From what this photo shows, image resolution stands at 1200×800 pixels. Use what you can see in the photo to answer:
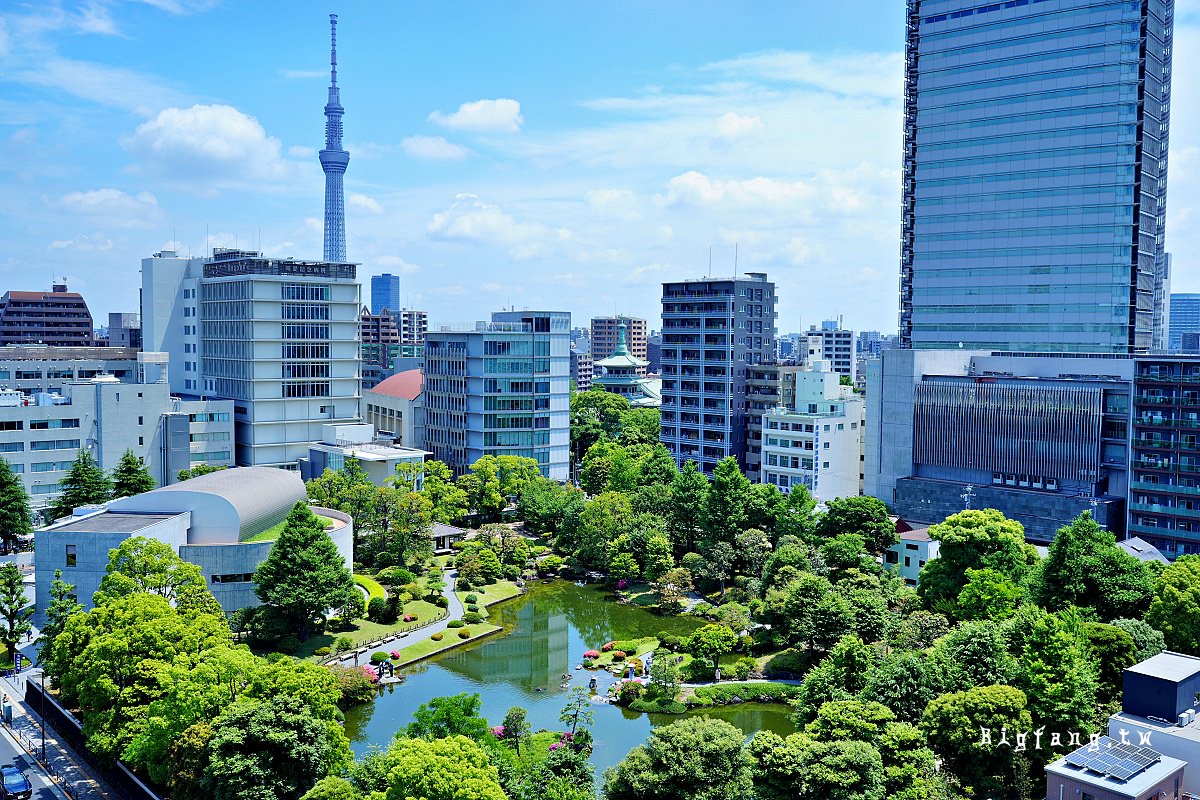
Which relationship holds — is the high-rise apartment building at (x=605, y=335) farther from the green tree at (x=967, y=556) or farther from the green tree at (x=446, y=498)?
the green tree at (x=967, y=556)

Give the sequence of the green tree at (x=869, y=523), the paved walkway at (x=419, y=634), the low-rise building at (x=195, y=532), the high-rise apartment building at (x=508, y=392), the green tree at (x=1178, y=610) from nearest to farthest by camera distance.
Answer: the green tree at (x=1178, y=610), the low-rise building at (x=195, y=532), the paved walkway at (x=419, y=634), the green tree at (x=869, y=523), the high-rise apartment building at (x=508, y=392)

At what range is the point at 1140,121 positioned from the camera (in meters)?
61.3

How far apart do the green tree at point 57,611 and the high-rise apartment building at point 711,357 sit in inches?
1718

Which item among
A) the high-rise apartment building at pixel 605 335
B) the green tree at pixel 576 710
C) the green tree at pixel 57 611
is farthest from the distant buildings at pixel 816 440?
the high-rise apartment building at pixel 605 335

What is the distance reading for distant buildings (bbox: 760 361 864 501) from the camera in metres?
59.2

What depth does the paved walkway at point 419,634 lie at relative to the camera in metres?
37.7

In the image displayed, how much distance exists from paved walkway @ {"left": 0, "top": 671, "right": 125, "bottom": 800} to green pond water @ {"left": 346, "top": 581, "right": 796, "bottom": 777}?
740 centimetres

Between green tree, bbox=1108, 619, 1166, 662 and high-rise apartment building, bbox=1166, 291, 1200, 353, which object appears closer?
green tree, bbox=1108, 619, 1166, 662

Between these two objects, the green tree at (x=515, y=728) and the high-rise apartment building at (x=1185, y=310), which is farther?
the high-rise apartment building at (x=1185, y=310)

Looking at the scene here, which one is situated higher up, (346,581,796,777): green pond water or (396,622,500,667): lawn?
(396,622,500,667): lawn

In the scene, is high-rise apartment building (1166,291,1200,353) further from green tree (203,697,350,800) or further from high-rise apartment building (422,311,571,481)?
green tree (203,697,350,800)

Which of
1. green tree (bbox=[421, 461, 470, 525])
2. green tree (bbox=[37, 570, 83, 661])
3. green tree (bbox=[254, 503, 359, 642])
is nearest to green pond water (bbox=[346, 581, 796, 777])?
green tree (bbox=[254, 503, 359, 642])

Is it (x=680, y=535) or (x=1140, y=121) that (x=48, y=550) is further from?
(x=1140, y=121)

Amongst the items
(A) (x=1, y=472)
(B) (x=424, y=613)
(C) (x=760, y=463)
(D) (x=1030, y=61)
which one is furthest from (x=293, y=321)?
(D) (x=1030, y=61)
